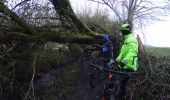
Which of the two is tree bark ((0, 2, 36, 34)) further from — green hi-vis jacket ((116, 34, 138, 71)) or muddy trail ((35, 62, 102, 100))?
green hi-vis jacket ((116, 34, 138, 71))

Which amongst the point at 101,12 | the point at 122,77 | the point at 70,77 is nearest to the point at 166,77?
the point at 122,77

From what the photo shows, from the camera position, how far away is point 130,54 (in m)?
12.2

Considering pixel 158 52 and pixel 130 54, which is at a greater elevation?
pixel 130 54

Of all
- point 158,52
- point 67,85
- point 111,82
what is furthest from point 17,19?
point 158,52

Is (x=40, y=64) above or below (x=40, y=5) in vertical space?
below

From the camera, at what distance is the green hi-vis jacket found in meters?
12.1

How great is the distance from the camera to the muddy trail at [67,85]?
46.4ft

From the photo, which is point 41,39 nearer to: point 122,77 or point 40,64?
point 40,64

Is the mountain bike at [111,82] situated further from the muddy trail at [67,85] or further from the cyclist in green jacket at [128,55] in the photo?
the muddy trail at [67,85]

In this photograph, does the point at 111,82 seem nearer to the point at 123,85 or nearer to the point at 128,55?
the point at 123,85

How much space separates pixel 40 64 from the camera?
15.3m

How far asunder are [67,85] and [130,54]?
143 inches

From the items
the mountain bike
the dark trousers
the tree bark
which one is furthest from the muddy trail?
the tree bark

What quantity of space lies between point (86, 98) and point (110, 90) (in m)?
2.15
